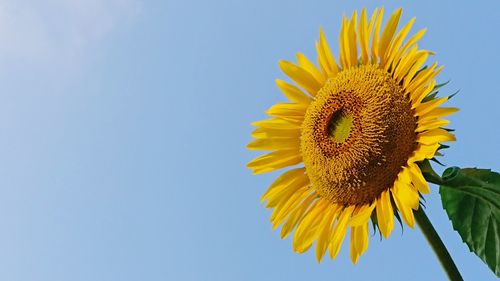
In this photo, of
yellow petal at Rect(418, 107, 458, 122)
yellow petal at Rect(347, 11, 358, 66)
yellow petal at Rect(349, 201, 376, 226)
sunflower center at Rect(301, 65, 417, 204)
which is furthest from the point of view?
yellow petal at Rect(347, 11, 358, 66)

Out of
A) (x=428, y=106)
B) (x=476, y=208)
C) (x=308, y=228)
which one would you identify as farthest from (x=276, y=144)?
(x=476, y=208)

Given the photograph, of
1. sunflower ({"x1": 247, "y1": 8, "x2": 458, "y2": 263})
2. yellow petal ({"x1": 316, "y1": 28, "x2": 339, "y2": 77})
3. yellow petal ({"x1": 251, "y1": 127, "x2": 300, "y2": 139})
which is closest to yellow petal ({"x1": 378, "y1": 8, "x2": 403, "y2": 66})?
sunflower ({"x1": 247, "y1": 8, "x2": 458, "y2": 263})

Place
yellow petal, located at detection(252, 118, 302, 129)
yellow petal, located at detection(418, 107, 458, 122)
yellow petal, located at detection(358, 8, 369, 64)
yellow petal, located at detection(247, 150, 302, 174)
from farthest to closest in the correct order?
yellow petal, located at detection(252, 118, 302, 129)
yellow petal, located at detection(247, 150, 302, 174)
yellow petal, located at detection(358, 8, 369, 64)
yellow petal, located at detection(418, 107, 458, 122)

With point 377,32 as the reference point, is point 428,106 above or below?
below

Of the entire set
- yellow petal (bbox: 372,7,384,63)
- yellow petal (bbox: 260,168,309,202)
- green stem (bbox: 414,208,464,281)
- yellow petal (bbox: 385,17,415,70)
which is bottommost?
green stem (bbox: 414,208,464,281)

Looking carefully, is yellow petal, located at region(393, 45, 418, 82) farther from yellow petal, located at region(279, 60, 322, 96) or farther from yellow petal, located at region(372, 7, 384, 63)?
yellow petal, located at region(279, 60, 322, 96)

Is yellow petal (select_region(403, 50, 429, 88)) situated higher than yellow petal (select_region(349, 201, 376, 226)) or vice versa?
yellow petal (select_region(403, 50, 429, 88))

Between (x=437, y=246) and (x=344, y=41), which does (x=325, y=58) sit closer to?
(x=344, y=41)
